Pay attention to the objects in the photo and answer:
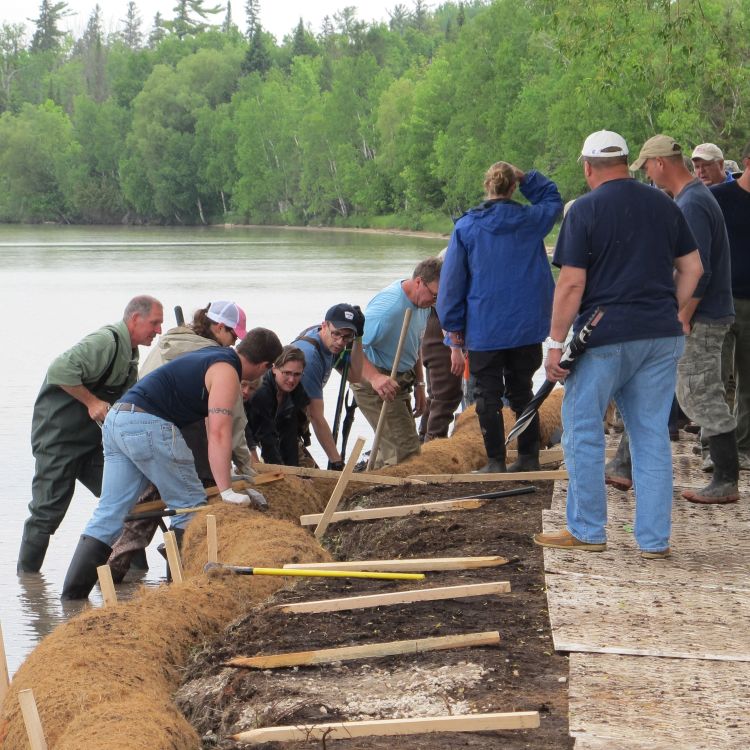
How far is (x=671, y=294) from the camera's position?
632 centimetres

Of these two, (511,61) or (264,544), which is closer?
(264,544)

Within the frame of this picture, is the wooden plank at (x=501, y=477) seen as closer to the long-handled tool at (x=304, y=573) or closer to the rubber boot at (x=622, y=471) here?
the rubber boot at (x=622, y=471)

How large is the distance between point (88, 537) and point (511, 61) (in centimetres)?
6989

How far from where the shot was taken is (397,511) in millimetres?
7910

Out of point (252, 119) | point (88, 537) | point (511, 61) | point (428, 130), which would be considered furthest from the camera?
point (252, 119)

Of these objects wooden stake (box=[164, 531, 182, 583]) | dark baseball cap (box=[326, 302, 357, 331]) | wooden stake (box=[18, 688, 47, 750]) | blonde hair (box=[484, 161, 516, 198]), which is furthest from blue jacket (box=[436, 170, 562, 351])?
wooden stake (box=[18, 688, 47, 750])

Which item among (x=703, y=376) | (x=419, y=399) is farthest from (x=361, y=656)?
(x=419, y=399)

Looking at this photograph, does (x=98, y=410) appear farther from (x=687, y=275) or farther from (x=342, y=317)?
(x=687, y=275)

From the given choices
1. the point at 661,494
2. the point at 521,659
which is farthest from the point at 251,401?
the point at 521,659

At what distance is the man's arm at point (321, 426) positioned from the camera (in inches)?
348

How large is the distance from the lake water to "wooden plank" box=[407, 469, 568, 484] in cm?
213

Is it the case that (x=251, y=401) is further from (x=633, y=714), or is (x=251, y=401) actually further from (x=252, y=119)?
(x=252, y=119)

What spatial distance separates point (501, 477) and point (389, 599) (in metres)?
3.05

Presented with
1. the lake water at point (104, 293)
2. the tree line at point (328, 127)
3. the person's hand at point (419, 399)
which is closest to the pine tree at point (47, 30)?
the tree line at point (328, 127)
